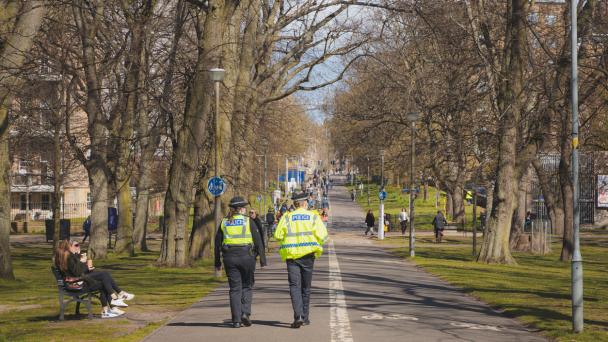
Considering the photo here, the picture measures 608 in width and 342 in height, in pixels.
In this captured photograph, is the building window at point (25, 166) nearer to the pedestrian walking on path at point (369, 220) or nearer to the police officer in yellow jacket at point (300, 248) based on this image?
the pedestrian walking on path at point (369, 220)

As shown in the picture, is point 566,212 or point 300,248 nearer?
point 300,248

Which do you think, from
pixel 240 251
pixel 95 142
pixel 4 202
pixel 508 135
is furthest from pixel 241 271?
pixel 508 135

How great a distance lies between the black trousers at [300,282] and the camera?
13.1m

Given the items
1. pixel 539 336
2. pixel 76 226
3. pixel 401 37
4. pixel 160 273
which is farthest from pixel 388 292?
pixel 76 226

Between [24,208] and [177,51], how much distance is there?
57.6m

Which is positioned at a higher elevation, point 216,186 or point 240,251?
point 216,186

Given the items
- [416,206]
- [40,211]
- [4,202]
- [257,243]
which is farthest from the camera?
[416,206]

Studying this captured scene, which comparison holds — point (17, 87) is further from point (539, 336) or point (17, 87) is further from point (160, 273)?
point (539, 336)

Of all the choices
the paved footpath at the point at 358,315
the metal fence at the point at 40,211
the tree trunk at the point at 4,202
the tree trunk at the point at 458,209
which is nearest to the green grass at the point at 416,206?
the tree trunk at the point at 458,209

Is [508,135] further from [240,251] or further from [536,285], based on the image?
[240,251]

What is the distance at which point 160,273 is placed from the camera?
86.9 feet

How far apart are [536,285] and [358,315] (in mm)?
10527

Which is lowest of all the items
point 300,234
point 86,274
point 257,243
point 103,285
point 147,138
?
point 103,285

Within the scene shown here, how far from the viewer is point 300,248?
13156 mm
